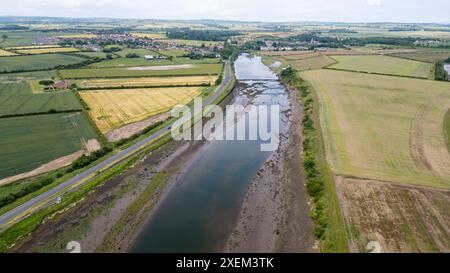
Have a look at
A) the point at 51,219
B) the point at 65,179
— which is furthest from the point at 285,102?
the point at 51,219

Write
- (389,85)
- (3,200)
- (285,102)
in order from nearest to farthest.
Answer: (3,200), (285,102), (389,85)

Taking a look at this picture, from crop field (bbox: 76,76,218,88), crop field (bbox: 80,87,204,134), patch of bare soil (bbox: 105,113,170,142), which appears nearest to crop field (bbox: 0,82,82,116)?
crop field (bbox: 80,87,204,134)

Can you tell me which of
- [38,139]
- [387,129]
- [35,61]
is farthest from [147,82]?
[387,129]

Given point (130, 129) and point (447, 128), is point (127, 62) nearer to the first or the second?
point (130, 129)

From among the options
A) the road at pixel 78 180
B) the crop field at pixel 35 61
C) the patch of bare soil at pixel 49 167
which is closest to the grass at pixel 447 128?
the road at pixel 78 180

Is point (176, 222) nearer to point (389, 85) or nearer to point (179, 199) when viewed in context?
point (179, 199)

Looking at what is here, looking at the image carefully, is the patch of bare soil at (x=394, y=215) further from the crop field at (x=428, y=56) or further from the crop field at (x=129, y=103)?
the crop field at (x=428, y=56)
